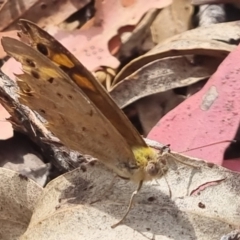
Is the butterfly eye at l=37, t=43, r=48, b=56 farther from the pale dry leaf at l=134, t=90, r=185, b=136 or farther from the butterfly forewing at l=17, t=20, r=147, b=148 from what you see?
the pale dry leaf at l=134, t=90, r=185, b=136

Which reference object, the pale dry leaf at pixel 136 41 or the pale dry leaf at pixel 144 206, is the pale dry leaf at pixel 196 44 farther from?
the pale dry leaf at pixel 144 206

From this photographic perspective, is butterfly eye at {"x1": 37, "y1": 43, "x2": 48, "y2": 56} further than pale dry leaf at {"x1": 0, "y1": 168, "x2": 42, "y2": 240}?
No

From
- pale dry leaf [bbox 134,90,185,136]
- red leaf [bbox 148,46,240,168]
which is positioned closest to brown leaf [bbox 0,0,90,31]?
pale dry leaf [bbox 134,90,185,136]

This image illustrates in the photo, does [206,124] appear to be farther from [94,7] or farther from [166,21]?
[94,7]

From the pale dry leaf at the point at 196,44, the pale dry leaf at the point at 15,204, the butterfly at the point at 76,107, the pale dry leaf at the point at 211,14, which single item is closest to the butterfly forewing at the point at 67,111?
the butterfly at the point at 76,107

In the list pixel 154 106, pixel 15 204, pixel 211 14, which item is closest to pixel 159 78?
pixel 154 106

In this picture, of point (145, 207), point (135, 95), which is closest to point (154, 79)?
point (135, 95)
